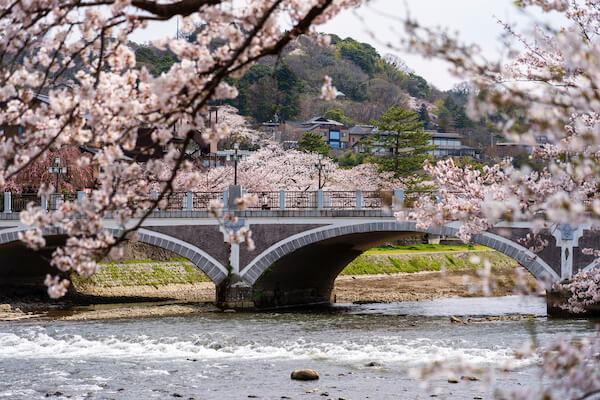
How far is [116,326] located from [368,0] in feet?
67.5

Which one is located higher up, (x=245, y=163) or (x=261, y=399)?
(x=245, y=163)

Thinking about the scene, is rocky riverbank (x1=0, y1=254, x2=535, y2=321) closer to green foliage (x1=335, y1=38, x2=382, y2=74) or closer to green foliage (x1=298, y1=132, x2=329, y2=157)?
green foliage (x1=298, y1=132, x2=329, y2=157)

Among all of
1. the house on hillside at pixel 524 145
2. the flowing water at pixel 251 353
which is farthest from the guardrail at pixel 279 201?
the house on hillside at pixel 524 145

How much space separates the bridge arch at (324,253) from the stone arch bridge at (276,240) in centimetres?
4

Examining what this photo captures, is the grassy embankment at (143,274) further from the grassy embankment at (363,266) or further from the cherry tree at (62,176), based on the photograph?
the cherry tree at (62,176)

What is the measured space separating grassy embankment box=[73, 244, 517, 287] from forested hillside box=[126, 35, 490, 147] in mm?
27574

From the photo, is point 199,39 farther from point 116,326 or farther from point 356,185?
point 356,185

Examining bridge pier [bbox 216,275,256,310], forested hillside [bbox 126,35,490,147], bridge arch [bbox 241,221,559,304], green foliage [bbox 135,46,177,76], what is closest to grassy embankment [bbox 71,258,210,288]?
bridge arch [bbox 241,221,559,304]

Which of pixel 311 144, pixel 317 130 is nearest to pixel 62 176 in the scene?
pixel 311 144

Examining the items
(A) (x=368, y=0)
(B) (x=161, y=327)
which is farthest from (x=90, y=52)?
(B) (x=161, y=327)

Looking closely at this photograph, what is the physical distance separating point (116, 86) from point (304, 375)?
10.4m

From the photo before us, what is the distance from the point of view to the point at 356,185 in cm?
5372

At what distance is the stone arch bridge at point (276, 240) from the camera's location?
2762 cm

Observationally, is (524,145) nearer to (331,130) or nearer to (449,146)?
(331,130)
